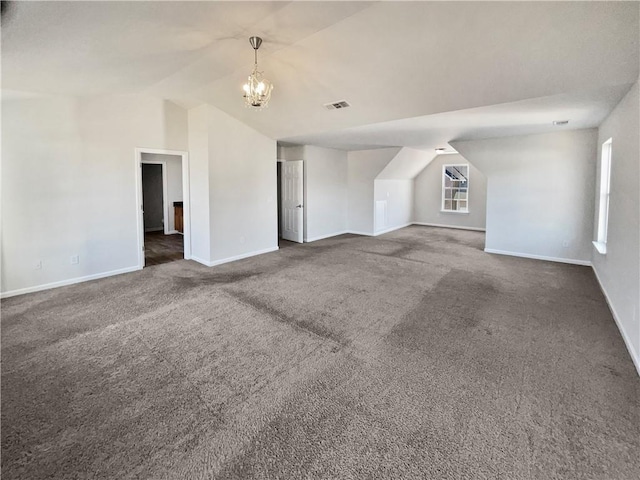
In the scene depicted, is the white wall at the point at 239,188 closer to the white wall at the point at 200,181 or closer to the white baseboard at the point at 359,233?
the white wall at the point at 200,181

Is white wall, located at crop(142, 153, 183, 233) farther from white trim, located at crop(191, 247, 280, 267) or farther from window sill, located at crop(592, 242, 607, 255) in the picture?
window sill, located at crop(592, 242, 607, 255)

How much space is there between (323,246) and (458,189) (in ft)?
17.5

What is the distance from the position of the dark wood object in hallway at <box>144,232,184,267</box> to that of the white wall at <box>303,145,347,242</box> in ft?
9.76

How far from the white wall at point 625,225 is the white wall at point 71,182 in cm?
619

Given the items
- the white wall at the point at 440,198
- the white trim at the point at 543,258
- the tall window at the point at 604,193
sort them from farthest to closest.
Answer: the white wall at the point at 440,198, the white trim at the point at 543,258, the tall window at the point at 604,193

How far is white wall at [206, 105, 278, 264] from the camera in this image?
5.59 metres

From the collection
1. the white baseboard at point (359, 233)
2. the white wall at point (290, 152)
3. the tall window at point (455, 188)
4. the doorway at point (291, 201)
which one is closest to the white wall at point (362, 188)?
the white baseboard at point (359, 233)

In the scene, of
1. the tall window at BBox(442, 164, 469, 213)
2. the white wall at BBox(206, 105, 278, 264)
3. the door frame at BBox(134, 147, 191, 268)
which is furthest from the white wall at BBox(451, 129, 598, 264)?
the door frame at BBox(134, 147, 191, 268)

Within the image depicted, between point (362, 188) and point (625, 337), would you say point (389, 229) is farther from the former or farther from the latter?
point (625, 337)

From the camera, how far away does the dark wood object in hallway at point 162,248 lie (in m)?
6.14

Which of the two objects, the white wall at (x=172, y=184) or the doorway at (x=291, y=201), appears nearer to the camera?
the doorway at (x=291, y=201)

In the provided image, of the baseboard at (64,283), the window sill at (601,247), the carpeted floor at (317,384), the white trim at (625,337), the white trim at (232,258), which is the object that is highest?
the window sill at (601,247)

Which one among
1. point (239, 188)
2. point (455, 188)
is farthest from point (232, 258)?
point (455, 188)

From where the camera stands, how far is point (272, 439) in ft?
6.07
